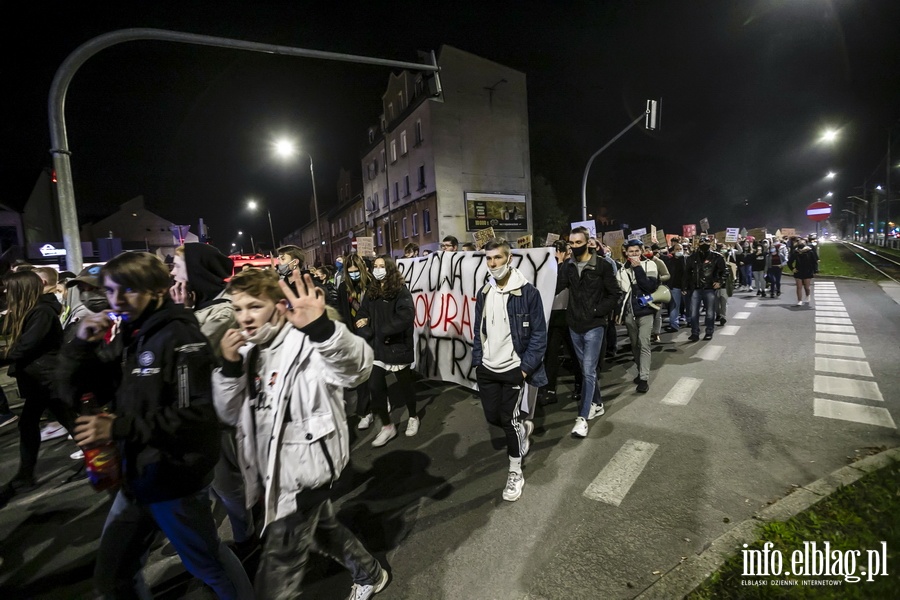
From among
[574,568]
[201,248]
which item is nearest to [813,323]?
[574,568]

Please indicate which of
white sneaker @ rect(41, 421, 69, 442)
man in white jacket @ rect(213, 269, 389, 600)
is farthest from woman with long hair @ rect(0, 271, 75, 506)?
man in white jacket @ rect(213, 269, 389, 600)

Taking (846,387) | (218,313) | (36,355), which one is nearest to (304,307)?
(218,313)

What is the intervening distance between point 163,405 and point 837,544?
12.6ft

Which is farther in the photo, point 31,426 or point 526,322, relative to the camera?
point 31,426

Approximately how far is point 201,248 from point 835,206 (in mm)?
151234

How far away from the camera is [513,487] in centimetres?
346

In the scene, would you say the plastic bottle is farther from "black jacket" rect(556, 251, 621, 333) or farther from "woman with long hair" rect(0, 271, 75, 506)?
"black jacket" rect(556, 251, 621, 333)

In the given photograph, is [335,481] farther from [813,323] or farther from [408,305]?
[813,323]

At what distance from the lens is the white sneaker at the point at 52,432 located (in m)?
5.50

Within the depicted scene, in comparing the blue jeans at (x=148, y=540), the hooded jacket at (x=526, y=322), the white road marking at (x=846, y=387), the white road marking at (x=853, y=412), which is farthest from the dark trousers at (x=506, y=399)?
the white road marking at (x=846, y=387)

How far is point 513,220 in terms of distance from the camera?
3453cm

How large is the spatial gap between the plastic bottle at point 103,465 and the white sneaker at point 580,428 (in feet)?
12.7

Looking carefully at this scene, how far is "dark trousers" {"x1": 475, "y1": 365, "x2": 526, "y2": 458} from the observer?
3480 mm

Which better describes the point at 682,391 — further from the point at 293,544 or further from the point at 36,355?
the point at 36,355
